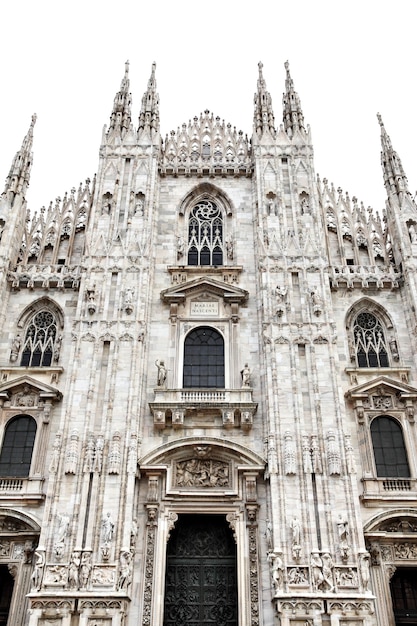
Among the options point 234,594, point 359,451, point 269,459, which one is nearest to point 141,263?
point 269,459

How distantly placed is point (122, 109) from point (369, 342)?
12.9 metres

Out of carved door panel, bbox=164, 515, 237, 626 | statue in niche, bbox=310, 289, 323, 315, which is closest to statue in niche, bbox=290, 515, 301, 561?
carved door panel, bbox=164, 515, 237, 626

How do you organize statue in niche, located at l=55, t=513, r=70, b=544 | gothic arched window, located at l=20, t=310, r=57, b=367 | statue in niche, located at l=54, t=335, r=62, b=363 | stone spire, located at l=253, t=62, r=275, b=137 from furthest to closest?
stone spire, located at l=253, t=62, r=275, b=137, gothic arched window, located at l=20, t=310, r=57, b=367, statue in niche, located at l=54, t=335, r=62, b=363, statue in niche, located at l=55, t=513, r=70, b=544

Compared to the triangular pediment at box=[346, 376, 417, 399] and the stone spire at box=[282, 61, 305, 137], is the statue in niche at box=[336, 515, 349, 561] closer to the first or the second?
the triangular pediment at box=[346, 376, 417, 399]

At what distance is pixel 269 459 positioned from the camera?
1633 cm

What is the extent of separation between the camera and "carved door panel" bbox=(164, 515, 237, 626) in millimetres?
15484

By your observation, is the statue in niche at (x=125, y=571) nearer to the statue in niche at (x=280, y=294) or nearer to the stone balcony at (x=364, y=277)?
the statue in niche at (x=280, y=294)

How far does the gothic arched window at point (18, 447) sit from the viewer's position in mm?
17125

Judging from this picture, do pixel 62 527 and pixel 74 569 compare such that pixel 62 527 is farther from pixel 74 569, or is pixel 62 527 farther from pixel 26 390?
pixel 26 390

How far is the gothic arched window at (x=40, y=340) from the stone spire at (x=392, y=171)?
12432 mm

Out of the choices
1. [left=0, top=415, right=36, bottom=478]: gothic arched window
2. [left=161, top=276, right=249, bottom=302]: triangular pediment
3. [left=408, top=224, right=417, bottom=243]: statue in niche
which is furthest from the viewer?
[left=408, top=224, right=417, bottom=243]: statue in niche

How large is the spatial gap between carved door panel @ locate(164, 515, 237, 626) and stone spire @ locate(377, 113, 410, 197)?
12.6 m

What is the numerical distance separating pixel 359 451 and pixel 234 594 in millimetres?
5072

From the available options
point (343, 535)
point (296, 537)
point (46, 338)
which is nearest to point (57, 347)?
point (46, 338)
